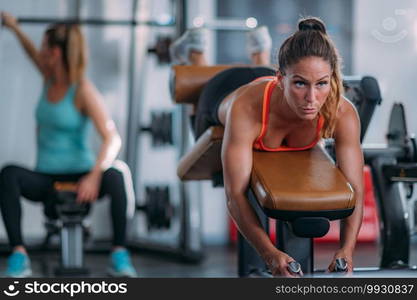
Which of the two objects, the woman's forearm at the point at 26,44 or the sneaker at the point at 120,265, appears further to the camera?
the woman's forearm at the point at 26,44

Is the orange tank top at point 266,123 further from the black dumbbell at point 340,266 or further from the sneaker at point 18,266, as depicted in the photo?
the sneaker at point 18,266

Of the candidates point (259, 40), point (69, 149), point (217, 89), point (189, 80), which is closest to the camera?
point (217, 89)

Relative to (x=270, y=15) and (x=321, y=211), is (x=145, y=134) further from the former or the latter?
(x=321, y=211)

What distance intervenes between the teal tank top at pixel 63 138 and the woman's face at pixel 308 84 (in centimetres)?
178

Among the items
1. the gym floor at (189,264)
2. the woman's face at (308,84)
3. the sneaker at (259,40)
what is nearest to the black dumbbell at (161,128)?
the gym floor at (189,264)

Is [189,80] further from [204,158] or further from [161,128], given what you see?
[161,128]

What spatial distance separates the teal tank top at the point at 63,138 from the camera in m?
3.67

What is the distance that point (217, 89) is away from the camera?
2.71 meters

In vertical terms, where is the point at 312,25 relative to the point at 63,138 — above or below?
above

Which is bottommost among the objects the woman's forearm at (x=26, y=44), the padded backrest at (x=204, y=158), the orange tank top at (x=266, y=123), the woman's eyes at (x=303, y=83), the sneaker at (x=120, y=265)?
the sneaker at (x=120, y=265)

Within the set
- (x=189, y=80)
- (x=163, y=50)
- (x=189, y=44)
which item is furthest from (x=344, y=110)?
(x=163, y=50)

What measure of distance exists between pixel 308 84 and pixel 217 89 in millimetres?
711

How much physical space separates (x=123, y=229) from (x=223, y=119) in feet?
4.43

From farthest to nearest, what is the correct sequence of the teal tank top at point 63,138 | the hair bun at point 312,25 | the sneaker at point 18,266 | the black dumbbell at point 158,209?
the black dumbbell at point 158,209 → the teal tank top at point 63,138 → the sneaker at point 18,266 → the hair bun at point 312,25
